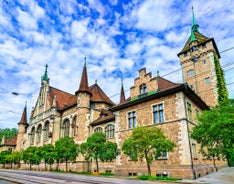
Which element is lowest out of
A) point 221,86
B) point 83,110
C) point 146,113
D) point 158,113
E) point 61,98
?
point 158,113

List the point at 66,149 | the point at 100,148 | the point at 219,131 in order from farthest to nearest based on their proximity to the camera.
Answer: the point at 66,149 → the point at 100,148 → the point at 219,131

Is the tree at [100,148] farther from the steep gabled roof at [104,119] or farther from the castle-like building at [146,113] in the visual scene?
the steep gabled roof at [104,119]

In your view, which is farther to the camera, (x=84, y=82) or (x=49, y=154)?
(x=84, y=82)

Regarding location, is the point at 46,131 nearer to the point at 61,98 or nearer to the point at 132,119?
the point at 61,98

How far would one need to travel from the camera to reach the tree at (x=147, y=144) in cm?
1613

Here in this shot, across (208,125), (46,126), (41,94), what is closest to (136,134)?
(208,125)

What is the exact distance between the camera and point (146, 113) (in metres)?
21.6

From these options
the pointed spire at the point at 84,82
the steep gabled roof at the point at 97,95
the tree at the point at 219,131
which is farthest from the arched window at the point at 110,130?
the tree at the point at 219,131

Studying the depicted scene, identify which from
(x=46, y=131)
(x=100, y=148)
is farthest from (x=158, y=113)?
(x=46, y=131)

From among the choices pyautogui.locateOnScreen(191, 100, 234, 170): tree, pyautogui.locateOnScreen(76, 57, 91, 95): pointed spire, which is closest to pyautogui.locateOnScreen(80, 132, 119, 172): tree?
pyautogui.locateOnScreen(191, 100, 234, 170): tree

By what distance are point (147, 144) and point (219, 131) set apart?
18.6ft

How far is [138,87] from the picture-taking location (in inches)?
917

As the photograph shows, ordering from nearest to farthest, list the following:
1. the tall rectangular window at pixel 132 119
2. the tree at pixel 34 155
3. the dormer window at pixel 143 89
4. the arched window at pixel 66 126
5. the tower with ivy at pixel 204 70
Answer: the tall rectangular window at pixel 132 119, the dormer window at pixel 143 89, the tree at pixel 34 155, the tower with ivy at pixel 204 70, the arched window at pixel 66 126

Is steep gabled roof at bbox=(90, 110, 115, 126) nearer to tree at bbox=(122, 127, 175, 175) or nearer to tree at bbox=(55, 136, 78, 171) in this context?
tree at bbox=(55, 136, 78, 171)
